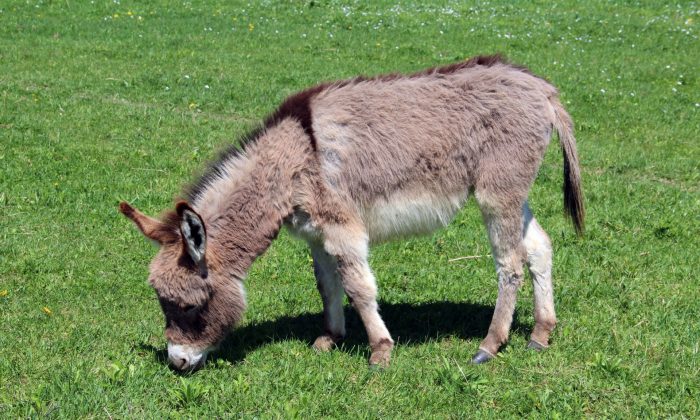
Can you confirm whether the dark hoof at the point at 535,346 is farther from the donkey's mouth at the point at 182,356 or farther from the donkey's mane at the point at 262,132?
the donkey's mouth at the point at 182,356

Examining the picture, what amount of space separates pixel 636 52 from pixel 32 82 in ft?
37.2

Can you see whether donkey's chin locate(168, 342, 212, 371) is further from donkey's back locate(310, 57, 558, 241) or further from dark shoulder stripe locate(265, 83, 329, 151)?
dark shoulder stripe locate(265, 83, 329, 151)

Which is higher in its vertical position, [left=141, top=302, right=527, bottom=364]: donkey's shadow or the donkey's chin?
the donkey's chin

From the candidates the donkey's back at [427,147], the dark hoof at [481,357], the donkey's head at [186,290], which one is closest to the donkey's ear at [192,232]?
the donkey's head at [186,290]

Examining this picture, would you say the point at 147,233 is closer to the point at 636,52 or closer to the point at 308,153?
the point at 308,153

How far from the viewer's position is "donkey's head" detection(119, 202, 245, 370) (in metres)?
5.18

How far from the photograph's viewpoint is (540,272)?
5.91 meters

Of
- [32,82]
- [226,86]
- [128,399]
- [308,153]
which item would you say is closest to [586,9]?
[226,86]

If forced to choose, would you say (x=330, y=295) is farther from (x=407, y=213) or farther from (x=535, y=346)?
(x=535, y=346)

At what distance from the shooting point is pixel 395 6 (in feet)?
67.2

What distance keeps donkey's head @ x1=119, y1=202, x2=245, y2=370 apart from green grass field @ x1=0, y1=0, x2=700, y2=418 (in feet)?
0.63

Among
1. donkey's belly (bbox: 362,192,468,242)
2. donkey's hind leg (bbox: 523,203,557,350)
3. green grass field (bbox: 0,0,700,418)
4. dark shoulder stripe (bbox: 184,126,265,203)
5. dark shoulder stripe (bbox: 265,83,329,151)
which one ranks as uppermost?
dark shoulder stripe (bbox: 265,83,329,151)

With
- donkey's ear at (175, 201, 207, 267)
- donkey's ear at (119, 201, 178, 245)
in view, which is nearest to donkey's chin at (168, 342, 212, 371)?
donkey's ear at (175, 201, 207, 267)

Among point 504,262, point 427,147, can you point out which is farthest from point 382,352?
point 427,147
